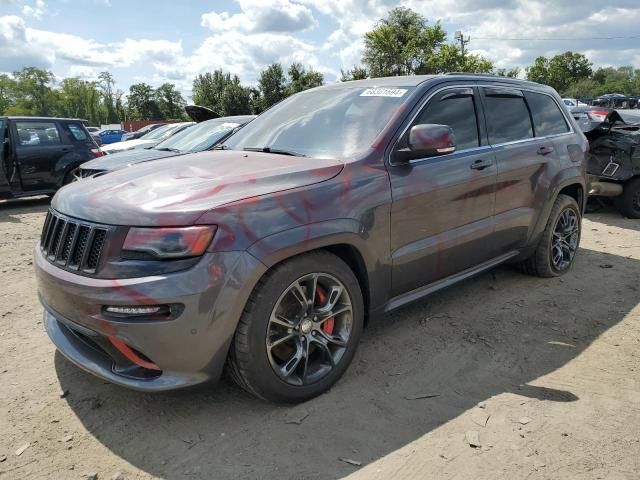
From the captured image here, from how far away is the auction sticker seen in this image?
3533 millimetres

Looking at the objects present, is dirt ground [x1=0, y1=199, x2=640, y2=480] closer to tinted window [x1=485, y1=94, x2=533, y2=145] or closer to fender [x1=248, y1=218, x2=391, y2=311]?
fender [x1=248, y1=218, x2=391, y2=311]

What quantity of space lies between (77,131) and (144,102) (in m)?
91.3

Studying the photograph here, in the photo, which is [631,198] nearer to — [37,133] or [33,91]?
[37,133]

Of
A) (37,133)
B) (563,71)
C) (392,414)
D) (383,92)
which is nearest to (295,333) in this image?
(392,414)

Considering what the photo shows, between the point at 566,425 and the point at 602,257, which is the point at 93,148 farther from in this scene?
the point at 566,425

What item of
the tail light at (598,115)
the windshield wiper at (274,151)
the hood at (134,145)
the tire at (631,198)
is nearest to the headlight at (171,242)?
the windshield wiper at (274,151)

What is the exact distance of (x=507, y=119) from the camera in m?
4.29

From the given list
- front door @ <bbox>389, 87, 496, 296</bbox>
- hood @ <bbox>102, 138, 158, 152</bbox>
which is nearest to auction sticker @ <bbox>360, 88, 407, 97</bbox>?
front door @ <bbox>389, 87, 496, 296</bbox>

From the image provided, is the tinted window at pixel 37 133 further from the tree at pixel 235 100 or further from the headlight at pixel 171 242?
the tree at pixel 235 100

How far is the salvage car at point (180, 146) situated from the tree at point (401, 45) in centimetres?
3966

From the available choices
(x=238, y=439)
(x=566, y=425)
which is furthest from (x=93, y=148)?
(x=566, y=425)

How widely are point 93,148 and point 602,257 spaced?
9225 mm

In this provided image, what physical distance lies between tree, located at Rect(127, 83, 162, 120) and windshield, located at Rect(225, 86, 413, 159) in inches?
3814

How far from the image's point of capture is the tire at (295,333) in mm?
2604
